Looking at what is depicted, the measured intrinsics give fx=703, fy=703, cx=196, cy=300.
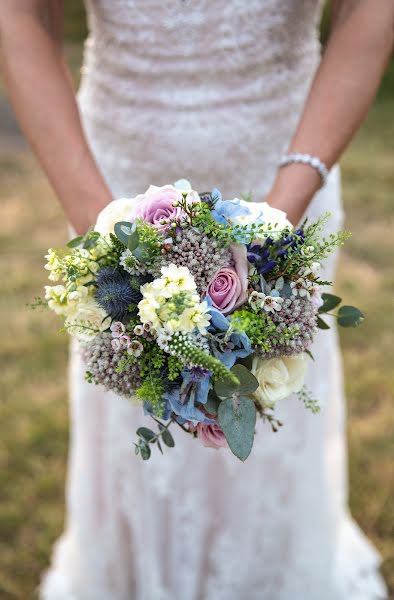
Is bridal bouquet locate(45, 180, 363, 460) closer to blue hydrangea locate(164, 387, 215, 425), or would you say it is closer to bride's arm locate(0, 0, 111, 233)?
blue hydrangea locate(164, 387, 215, 425)

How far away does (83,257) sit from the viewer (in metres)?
1.19

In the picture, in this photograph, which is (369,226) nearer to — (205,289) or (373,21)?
(373,21)

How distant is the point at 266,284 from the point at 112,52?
0.87m

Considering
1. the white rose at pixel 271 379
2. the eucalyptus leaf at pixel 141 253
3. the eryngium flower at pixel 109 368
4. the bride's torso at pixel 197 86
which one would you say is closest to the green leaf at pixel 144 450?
the eryngium flower at pixel 109 368

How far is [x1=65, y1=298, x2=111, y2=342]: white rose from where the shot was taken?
1.18 metres

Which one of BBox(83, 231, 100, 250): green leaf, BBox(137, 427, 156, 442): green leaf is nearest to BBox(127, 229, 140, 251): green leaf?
BBox(83, 231, 100, 250): green leaf

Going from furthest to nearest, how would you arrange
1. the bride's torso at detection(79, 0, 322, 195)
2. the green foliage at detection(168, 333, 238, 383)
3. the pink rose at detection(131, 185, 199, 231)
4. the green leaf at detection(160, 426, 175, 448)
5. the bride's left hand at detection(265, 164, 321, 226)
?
the bride's torso at detection(79, 0, 322, 195), the bride's left hand at detection(265, 164, 321, 226), the green leaf at detection(160, 426, 175, 448), the pink rose at detection(131, 185, 199, 231), the green foliage at detection(168, 333, 238, 383)

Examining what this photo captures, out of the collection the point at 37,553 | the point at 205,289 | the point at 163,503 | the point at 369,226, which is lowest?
the point at 37,553

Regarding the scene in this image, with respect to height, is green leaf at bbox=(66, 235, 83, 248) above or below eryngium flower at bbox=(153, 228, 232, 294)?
above

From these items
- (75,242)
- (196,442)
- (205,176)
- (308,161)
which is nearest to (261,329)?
(75,242)

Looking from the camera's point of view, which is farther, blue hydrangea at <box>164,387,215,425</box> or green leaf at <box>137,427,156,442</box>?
green leaf at <box>137,427,156,442</box>

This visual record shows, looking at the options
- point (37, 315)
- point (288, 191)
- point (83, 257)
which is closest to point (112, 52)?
point (288, 191)

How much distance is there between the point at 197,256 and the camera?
112cm

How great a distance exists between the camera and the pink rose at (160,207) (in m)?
1.13
